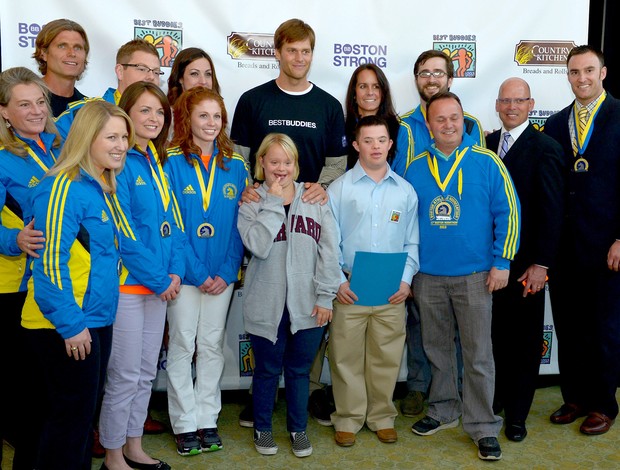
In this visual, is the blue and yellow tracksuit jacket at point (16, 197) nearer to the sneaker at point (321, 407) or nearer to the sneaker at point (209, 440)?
the sneaker at point (209, 440)

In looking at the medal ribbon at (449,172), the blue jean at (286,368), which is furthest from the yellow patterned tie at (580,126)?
the blue jean at (286,368)

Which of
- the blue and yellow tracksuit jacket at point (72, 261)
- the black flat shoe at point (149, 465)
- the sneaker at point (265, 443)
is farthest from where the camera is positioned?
the sneaker at point (265, 443)

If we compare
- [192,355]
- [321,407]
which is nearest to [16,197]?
[192,355]

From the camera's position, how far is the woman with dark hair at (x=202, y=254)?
3043mm

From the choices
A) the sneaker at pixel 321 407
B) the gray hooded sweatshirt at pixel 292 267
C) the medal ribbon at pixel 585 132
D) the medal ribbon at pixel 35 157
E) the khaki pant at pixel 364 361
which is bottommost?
the sneaker at pixel 321 407

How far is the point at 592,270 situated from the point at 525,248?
419 mm

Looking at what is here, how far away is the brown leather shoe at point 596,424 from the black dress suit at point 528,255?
33 cm

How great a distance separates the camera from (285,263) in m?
3.04

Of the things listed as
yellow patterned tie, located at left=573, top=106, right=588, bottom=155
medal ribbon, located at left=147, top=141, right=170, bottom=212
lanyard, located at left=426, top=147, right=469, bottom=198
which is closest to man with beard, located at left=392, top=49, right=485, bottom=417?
lanyard, located at left=426, top=147, right=469, bottom=198

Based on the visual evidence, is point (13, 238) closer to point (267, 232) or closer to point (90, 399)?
point (90, 399)

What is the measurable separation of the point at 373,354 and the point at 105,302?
4.87 ft

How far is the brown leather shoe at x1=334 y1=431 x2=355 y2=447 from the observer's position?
10.8 feet

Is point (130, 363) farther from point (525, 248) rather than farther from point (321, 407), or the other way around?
point (525, 248)

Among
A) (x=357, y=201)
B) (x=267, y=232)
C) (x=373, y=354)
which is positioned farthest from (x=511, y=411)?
(x=267, y=232)
